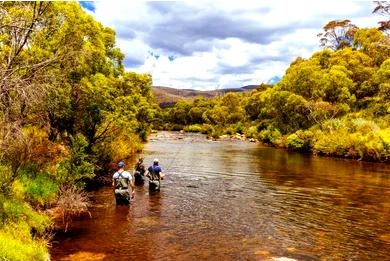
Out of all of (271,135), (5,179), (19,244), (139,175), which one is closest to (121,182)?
(5,179)

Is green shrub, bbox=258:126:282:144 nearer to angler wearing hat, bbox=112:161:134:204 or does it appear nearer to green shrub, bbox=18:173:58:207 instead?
angler wearing hat, bbox=112:161:134:204

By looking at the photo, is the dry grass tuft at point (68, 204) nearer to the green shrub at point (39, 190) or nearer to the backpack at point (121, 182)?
the green shrub at point (39, 190)

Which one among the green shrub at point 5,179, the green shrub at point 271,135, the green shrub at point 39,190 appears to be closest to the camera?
the green shrub at point 5,179

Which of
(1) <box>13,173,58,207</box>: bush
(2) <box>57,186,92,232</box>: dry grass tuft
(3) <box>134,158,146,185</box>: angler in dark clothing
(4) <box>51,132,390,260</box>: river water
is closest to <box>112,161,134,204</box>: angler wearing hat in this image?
(4) <box>51,132,390,260</box>: river water

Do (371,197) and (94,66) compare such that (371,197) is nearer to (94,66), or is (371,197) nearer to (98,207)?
(98,207)

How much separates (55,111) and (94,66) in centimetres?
373

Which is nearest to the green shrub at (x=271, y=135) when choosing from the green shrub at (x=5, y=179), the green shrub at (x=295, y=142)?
the green shrub at (x=295, y=142)

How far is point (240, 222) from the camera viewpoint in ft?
60.2

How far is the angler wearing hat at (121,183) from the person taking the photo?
64.7ft

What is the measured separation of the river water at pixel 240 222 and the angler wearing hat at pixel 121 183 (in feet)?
1.70

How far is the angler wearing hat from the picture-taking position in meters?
19.7

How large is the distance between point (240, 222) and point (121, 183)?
5951mm

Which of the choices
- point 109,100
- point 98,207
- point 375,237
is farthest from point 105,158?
point 375,237

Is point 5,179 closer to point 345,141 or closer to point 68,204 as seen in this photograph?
point 68,204
